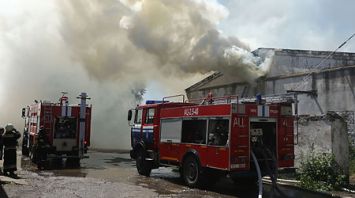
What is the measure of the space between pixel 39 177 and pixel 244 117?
21.8 ft

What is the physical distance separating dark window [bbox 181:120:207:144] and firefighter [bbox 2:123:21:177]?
5344 millimetres

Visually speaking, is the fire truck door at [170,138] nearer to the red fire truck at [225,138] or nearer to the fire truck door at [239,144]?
the red fire truck at [225,138]

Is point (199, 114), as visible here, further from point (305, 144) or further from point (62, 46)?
point (62, 46)

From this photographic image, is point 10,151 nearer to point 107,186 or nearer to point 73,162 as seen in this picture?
point 107,186

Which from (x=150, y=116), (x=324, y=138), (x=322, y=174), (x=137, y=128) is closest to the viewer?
(x=322, y=174)

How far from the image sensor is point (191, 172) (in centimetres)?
1178

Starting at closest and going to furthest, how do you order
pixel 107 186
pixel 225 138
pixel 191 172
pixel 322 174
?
pixel 225 138, pixel 107 186, pixel 191 172, pixel 322 174

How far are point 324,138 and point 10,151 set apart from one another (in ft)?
31.0

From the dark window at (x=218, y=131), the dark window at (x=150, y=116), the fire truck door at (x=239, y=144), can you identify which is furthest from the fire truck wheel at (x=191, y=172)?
the dark window at (x=150, y=116)

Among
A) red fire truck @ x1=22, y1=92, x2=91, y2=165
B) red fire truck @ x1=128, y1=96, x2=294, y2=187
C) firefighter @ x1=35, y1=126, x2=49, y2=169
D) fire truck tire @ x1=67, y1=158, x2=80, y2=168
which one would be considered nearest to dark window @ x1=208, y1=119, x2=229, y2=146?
red fire truck @ x1=128, y1=96, x2=294, y2=187

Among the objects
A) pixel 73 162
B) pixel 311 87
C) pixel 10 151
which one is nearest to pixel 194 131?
pixel 10 151

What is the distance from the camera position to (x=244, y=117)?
10.5 meters

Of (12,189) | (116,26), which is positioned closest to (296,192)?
(12,189)

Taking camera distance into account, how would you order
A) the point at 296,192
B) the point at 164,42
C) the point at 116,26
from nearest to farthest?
the point at 296,192 < the point at 164,42 < the point at 116,26
